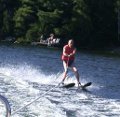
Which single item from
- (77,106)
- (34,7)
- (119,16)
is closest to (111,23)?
(119,16)

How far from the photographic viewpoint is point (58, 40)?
65.8m

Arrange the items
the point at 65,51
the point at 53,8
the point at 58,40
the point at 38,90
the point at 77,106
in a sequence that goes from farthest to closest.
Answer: the point at 53,8, the point at 58,40, the point at 65,51, the point at 38,90, the point at 77,106

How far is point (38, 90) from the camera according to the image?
687 inches

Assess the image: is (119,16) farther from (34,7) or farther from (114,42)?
(34,7)

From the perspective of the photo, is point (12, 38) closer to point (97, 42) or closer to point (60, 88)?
point (97, 42)

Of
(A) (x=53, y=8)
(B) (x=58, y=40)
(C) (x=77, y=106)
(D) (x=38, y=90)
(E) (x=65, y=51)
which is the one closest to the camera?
(C) (x=77, y=106)

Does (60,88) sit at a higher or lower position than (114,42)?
higher

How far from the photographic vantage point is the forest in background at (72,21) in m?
68.5

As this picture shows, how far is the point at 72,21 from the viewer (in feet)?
226

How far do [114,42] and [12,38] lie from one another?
1449cm

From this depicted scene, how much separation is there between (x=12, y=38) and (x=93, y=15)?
38.5ft

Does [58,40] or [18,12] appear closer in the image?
[58,40]

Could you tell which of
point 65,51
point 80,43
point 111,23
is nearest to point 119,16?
point 111,23

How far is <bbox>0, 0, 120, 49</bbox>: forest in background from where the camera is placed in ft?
225
